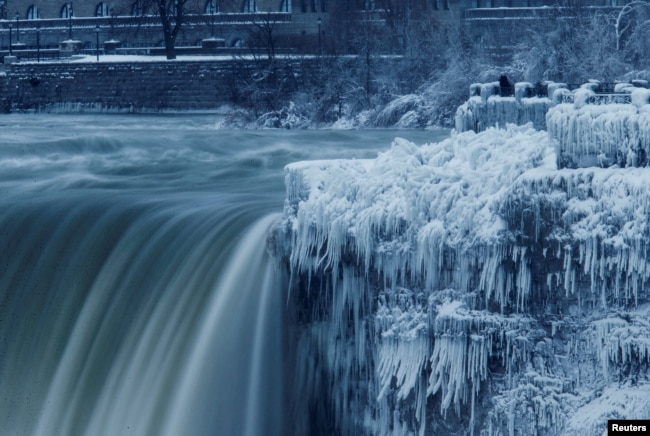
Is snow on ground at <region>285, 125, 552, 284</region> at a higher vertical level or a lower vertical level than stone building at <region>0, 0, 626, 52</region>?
lower

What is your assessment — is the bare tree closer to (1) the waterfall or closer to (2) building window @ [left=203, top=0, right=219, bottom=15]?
(2) building window @ [left=203, top=0, right=219, bottom=15]

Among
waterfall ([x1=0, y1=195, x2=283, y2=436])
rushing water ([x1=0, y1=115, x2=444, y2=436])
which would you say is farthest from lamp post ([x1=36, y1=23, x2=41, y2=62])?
waterfall ([x1=0, y1=195, x2=283, y2=436])

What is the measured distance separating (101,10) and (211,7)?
8.85 m

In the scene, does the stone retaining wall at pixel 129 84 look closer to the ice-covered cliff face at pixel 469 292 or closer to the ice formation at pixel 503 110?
the ice formation at pixel 503 110

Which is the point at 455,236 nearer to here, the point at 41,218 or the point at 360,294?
the point at 360,294

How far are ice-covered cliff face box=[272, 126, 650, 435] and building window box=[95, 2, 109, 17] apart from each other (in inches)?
2988

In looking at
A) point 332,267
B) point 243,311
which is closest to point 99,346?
point 243,311

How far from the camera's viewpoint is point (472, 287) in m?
14.8

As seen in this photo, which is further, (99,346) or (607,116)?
(99,346)

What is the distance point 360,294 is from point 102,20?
242 ft

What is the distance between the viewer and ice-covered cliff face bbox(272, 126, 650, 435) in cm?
1411

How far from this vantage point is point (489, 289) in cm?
1459

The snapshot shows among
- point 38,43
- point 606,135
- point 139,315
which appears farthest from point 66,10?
point 606,135

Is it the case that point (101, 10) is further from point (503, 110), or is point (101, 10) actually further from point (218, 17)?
point (503, 110)
